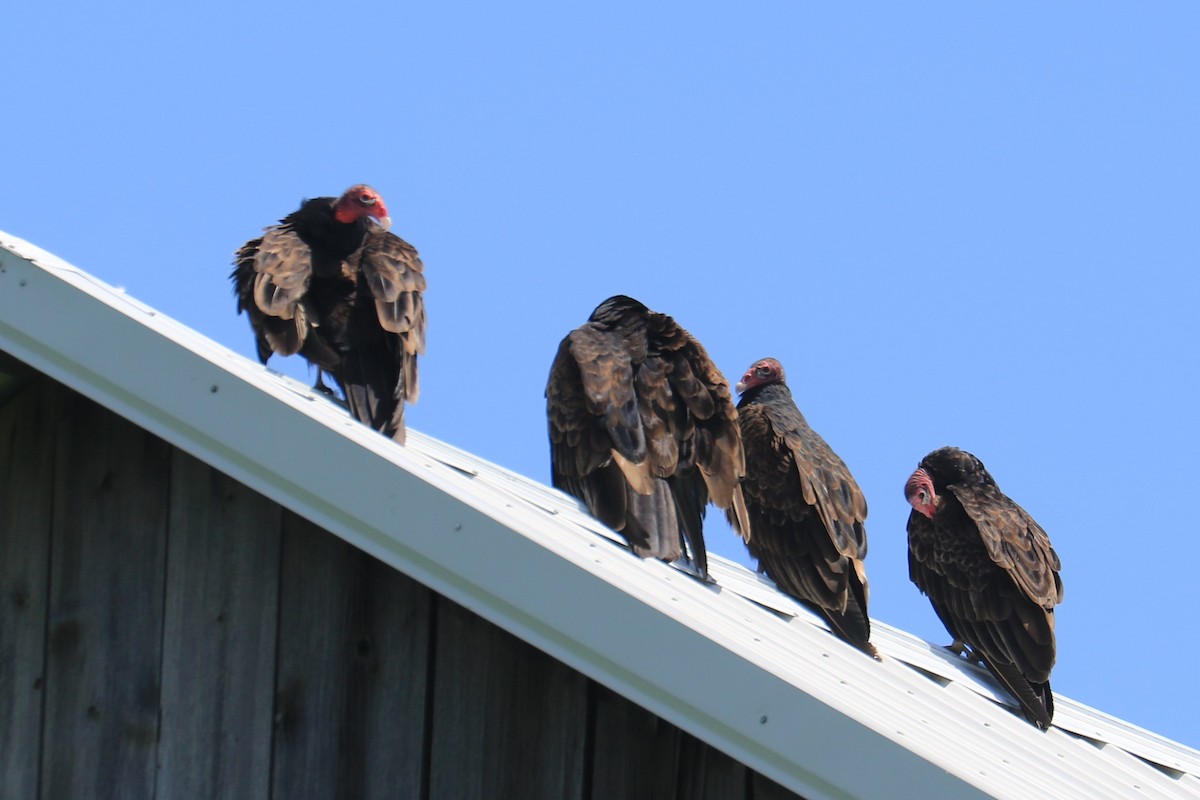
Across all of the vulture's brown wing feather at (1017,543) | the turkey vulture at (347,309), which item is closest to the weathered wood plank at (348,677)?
the turkey vulture at (347,309)

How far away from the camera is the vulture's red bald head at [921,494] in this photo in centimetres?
693

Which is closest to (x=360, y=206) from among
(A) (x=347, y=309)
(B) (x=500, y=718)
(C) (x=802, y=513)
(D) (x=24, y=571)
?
(A) (x=347, y=309)

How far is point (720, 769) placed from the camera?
239 centimetres

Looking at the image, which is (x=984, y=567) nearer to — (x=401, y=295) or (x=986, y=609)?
(x=986, y=609)

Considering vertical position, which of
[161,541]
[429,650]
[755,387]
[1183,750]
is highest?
[755,387]

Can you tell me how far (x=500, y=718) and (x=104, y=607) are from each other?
702mm

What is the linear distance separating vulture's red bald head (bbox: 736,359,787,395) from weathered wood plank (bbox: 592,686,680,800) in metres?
5.04

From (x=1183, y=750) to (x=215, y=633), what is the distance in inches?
187

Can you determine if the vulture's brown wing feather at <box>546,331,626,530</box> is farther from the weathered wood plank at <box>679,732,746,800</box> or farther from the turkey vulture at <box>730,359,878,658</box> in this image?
the weathered wood plank at <box>679,732,746,800</box>

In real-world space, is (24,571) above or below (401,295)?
below

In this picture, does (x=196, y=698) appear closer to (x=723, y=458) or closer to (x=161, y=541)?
(x=161, y=541)

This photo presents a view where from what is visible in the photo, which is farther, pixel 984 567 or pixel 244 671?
pixel 984 567

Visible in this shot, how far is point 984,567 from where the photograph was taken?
257 inches

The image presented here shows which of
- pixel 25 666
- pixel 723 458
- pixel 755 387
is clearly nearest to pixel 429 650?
pixel 25 666
